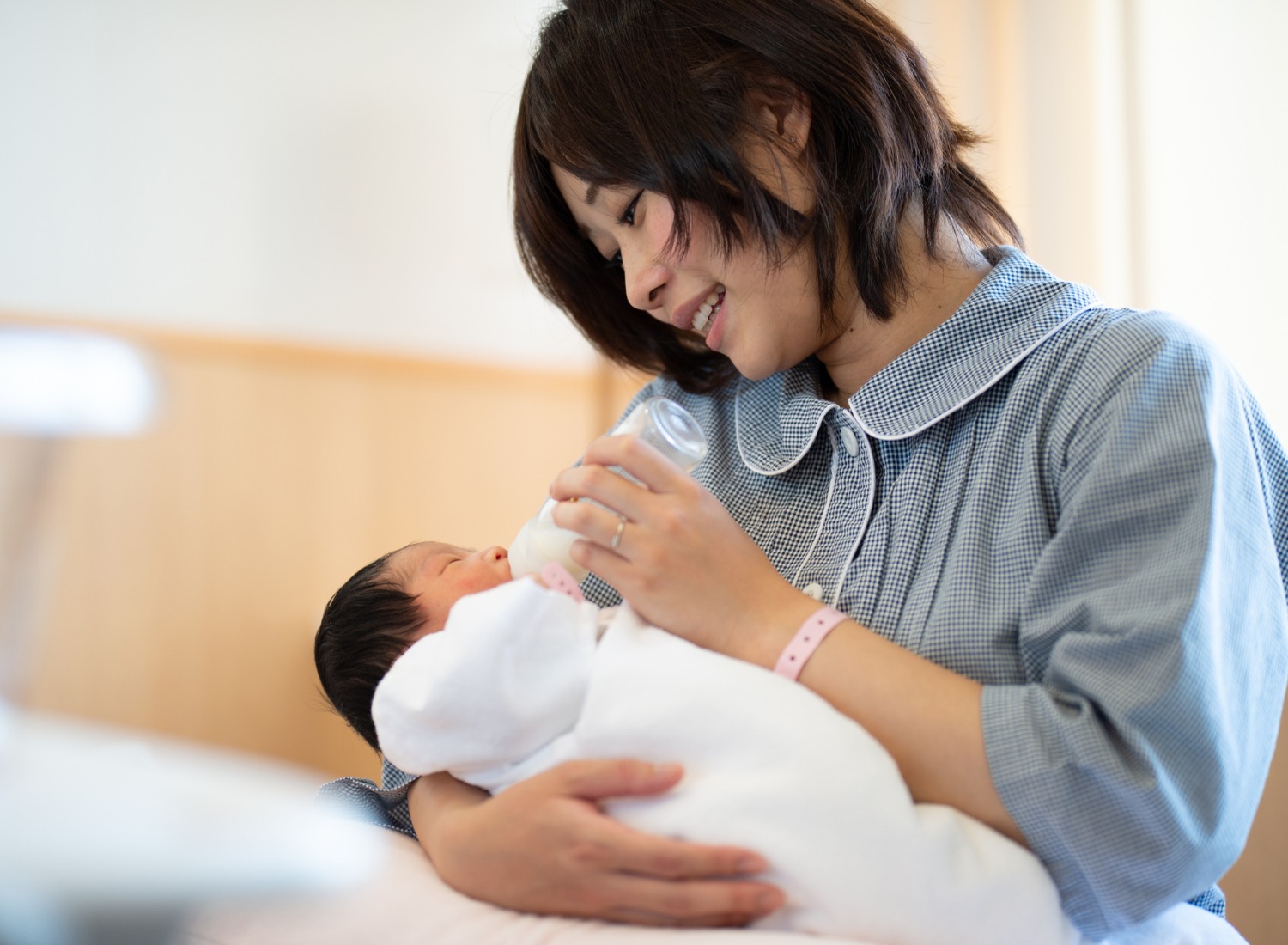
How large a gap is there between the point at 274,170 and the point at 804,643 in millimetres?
1709

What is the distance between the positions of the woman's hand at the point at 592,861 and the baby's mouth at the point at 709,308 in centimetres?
54

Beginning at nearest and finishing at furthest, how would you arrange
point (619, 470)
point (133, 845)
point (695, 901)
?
point (133, 845), point (695, 901), point (619, 470)

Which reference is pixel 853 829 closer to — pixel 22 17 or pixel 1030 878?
pixel 1030 878

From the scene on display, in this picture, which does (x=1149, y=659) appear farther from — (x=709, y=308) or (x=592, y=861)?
(x=709, y=308)

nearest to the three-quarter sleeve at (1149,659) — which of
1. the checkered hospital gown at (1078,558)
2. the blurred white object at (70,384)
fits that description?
the checkered hospital gown at (1078,558)

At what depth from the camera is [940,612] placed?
0.91m

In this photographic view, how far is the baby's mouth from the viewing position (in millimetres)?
1111

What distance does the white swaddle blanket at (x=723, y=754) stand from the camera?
0.73m

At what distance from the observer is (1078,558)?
85 cm

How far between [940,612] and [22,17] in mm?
1757

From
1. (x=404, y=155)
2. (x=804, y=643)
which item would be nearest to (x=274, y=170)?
(x=404, y=155)

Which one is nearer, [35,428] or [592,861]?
[592,861]

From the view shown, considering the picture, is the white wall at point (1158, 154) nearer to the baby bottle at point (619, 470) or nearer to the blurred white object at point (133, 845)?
the baby bottle at point (619, 470)

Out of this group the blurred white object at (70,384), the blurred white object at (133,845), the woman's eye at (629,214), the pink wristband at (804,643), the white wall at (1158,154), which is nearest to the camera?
the blurred white object at (133,845)
